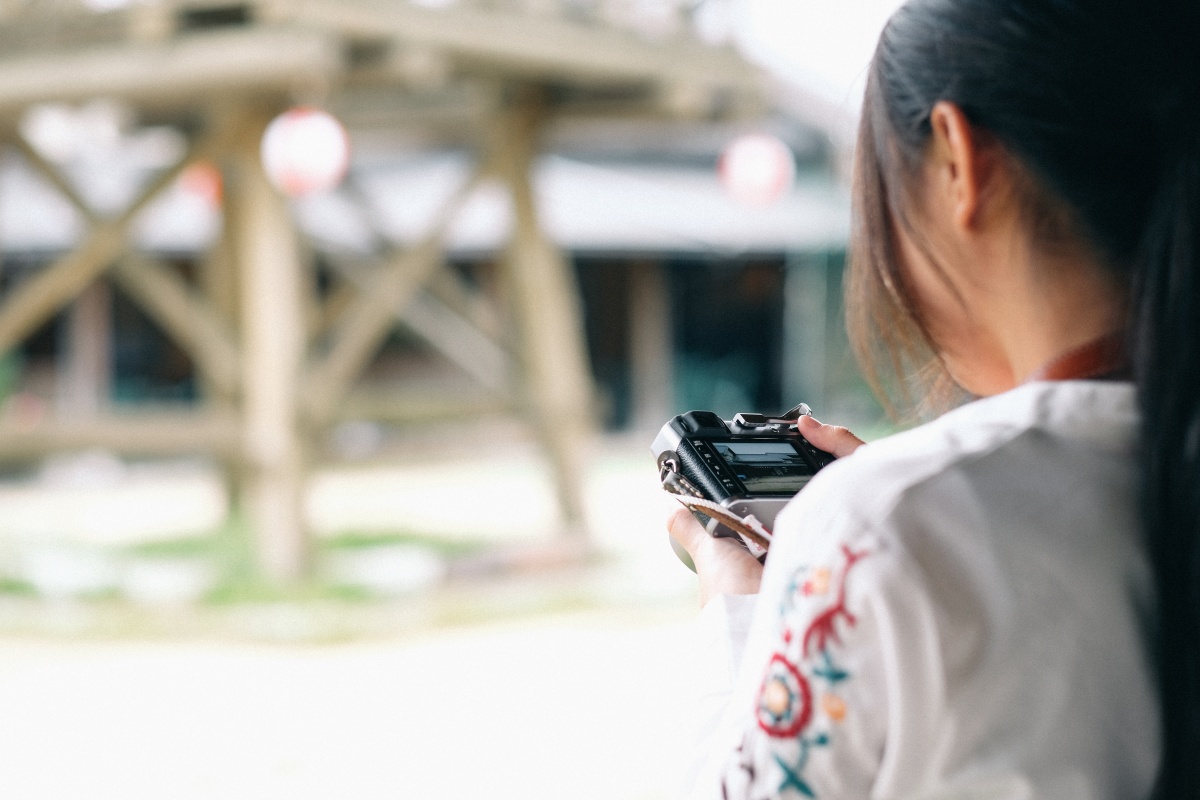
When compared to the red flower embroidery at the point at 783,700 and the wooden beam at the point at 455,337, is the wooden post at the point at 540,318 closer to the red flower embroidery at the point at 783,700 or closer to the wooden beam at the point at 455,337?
the wooden beam at the point at 455,337

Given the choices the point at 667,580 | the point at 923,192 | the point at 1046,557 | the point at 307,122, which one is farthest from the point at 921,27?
the point at 667,580

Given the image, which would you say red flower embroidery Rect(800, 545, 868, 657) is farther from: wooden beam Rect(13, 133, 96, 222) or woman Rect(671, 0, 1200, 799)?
wooden beam Rect(13, 133, 96, 222)

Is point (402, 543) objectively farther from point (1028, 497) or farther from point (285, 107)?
point (1028, 497)

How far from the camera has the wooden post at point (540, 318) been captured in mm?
5766

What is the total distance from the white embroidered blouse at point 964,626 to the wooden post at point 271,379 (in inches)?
174

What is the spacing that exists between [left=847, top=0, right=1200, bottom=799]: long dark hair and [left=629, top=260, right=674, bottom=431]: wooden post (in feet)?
35.7

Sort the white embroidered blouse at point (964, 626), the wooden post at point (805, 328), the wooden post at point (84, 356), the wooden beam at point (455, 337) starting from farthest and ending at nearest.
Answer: the wooden post at point (805, 328) → the wooden post at point (84, 356) → the wooden beam at point (455, 337) → the white embroidered blouse at point (964, 626)

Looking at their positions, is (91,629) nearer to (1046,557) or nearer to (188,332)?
(188,332)

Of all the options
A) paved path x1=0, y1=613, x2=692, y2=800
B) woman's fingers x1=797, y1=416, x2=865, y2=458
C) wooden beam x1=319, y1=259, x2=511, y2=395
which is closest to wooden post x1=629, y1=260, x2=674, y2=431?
wooden beam x1=319, y1=259, x2=511, y2=395

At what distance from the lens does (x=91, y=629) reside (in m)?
4.54

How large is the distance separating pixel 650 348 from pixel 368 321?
6611mm

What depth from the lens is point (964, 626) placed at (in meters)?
0.60

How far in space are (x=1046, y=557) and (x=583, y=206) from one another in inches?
430

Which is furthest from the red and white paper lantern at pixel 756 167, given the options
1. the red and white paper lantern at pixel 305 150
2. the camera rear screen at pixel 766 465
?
the camera rear screen at pixel 766 465
